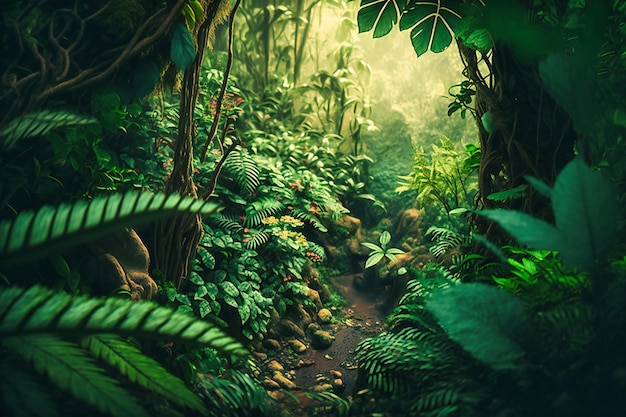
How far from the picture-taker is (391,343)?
7.72ft

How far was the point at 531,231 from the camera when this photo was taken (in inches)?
54.2

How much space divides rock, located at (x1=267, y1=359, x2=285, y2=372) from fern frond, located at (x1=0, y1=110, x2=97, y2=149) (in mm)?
2133

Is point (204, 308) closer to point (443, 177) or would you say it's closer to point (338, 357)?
point (338, 357)

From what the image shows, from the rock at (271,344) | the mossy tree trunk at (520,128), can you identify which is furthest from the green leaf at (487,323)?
the rock at (271,344)

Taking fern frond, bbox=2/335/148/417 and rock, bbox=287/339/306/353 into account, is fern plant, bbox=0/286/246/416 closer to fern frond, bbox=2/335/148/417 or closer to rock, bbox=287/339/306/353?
fern frond, bbox=2/335/148/417

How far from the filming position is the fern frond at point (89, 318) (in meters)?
1.23

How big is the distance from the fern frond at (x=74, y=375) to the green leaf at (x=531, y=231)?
1.22 meters

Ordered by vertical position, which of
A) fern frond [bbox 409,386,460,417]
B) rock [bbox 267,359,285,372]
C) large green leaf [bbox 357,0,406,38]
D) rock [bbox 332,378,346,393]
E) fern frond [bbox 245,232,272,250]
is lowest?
rock [bbox 267,359,285,372]

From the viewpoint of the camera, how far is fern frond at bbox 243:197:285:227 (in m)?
4.03

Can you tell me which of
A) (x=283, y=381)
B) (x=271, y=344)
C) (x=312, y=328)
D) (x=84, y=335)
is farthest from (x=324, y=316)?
(x=84, y=335)

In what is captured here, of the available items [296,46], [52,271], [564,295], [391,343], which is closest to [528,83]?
[564,295]

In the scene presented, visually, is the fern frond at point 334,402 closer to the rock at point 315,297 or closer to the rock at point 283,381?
the rock at point 283,381

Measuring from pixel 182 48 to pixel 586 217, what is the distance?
2.04 meters

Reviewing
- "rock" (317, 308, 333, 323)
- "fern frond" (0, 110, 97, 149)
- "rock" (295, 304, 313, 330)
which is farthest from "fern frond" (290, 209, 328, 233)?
"fern frond" (0, 110, 97, 149)
